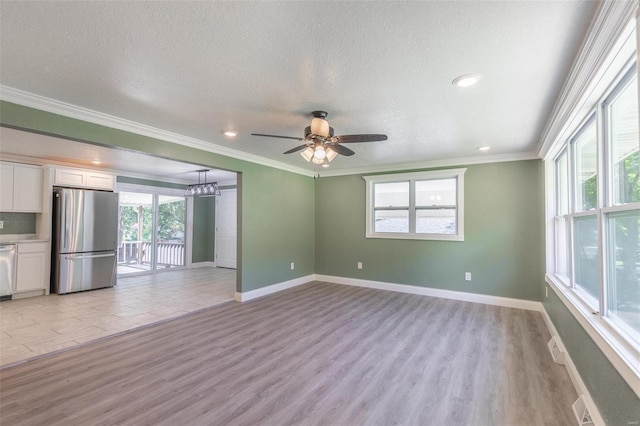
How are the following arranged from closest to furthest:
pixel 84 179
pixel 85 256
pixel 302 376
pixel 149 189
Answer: pixel 302 376
pixel 85 256
pixel 84 179
pixel 149 189

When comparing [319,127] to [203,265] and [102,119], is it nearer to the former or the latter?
[102,119]

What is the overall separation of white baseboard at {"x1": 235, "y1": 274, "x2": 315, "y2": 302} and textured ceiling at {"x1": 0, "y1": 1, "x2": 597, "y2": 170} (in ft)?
9.34

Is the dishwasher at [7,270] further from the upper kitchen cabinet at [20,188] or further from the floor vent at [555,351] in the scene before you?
the floor vent at [555,351]

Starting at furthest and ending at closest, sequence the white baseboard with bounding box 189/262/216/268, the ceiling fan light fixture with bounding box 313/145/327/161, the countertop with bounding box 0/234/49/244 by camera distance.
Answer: the white baseboard with bounding box 189/262/216/268 < the countertop with bounding box 0/234/49/244 < the ceiling fan light fixture with bounding box 313/145/327/161

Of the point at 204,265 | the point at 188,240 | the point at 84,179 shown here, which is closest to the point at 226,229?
the point at 188,240

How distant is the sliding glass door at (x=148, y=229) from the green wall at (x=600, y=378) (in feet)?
25.9

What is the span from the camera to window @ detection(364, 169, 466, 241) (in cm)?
514

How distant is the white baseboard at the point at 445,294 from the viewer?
4500 millimetres

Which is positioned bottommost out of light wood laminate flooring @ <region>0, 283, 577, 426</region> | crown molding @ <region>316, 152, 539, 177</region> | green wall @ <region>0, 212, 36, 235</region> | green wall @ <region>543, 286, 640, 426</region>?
light wood laminate flooring @ <region>0, 283, 577, 426</region>

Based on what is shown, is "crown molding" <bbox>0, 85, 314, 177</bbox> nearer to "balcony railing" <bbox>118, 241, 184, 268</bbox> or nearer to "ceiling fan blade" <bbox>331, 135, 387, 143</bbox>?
"ceiling fan blade" <bbox>331, 135, 387, 143</bbox>

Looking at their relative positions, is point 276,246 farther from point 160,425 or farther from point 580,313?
point 580,313

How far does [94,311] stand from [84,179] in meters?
2.87

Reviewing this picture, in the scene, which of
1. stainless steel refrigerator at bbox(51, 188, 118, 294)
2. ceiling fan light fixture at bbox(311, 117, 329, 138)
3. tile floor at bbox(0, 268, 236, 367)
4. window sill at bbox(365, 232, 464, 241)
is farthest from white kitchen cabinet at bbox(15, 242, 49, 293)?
window sill at bbox(365, 232, 464, 241)

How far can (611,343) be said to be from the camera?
66.6 inches
